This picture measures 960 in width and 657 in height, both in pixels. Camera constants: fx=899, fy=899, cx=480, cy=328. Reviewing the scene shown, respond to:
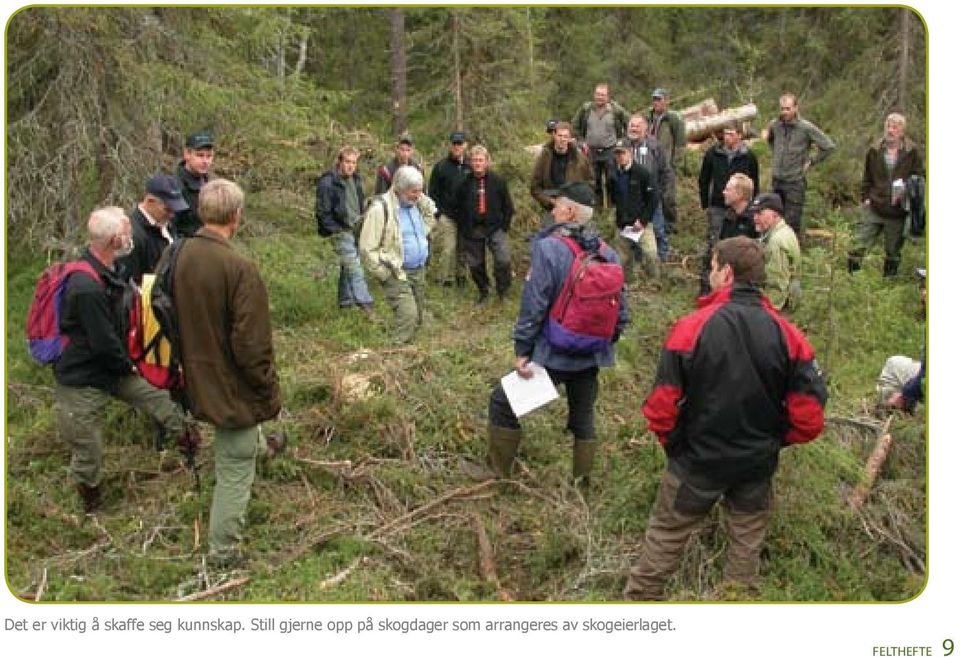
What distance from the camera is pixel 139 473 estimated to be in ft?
20.9

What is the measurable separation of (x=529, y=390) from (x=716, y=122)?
1329 centimetres

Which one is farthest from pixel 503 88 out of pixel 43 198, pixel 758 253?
pixel 758 253

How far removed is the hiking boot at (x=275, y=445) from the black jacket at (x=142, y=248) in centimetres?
142

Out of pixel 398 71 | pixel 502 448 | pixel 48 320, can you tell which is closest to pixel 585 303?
pixel 502 448

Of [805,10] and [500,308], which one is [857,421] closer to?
[500,308]

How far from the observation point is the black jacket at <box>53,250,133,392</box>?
5387 millimetres

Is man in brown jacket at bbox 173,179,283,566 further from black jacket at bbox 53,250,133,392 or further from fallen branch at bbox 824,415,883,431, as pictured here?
fallen branch at bbox 824,415,883,431

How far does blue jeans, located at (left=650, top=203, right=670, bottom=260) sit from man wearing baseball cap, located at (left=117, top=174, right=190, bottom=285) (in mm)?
6961

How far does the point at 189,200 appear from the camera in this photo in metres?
7.34

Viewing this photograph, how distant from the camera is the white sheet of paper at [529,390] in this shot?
571 centimetres

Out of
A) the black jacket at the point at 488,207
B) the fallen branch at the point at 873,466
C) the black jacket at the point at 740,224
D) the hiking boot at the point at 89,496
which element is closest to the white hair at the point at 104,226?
the hiking boot at the point at 89,496

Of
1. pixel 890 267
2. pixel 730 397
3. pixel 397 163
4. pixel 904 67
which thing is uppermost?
pixel 904 67

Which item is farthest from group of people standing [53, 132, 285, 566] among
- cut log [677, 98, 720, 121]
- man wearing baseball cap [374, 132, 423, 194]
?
cut log [677, 98, 720, 121]

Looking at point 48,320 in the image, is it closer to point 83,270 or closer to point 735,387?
point 83,270
